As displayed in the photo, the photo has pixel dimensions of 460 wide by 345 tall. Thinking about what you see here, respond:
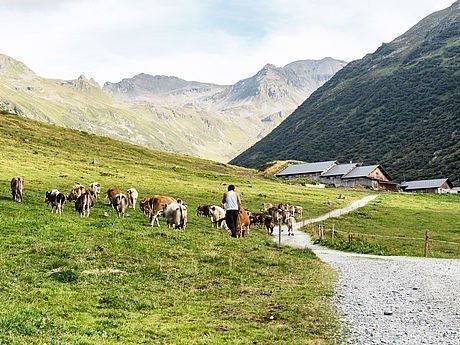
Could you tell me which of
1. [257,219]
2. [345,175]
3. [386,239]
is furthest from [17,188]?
[345,175]

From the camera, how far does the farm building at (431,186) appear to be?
13525cm

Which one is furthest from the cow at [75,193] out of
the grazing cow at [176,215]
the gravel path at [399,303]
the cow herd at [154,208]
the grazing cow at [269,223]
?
the gravel path at [399,303]

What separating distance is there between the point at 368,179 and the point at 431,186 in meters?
17.4

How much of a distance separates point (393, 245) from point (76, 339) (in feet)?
104

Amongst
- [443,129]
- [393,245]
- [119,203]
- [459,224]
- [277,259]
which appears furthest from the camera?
[443,129]

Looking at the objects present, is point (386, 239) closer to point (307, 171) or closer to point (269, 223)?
point (269, 223)

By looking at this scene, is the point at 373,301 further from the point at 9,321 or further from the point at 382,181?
the point at 382,181

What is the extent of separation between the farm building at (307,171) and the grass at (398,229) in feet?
238

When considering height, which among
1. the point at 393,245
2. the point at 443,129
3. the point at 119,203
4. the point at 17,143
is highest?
the point at 443,129

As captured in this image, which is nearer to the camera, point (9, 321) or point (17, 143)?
point (9, 321)

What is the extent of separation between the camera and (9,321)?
10.7 meters

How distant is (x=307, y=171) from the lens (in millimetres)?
151750

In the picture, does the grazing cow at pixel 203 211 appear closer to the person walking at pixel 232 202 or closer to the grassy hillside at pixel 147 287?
the person walking at pixel 232 202

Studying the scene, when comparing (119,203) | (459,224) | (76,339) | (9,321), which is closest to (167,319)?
(76,339)
